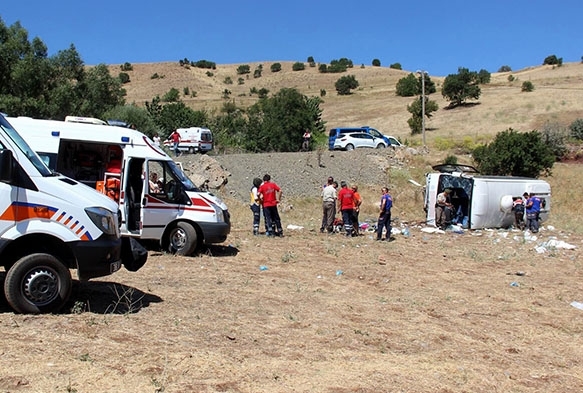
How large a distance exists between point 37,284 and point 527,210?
A: 56.6 ft

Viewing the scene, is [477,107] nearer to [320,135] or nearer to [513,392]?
[320,135]

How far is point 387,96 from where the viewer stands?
8106 cm

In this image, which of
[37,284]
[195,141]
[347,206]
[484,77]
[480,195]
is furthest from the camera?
[484,77]

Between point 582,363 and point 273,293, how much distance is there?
4.39 metres

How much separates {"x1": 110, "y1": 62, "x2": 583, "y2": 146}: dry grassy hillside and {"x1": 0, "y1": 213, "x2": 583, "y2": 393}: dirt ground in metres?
37.8

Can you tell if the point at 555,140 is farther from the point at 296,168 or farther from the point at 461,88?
the point at 461,88

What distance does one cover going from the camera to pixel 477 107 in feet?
215

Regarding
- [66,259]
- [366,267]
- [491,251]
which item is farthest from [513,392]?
[491,251]

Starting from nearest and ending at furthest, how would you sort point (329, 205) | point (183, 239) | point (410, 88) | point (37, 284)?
point (37, 284), point (183, 239), point (329, 205), point (410, 88)

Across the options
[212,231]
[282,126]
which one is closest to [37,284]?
[212,231]

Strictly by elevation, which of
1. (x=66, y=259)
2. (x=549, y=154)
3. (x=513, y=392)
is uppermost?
(x=549, y=154)

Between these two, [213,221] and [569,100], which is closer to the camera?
[213,221]

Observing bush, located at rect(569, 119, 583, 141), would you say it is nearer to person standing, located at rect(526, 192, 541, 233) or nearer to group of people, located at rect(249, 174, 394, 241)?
person standing, located at rect(526, 192, 541, 233)

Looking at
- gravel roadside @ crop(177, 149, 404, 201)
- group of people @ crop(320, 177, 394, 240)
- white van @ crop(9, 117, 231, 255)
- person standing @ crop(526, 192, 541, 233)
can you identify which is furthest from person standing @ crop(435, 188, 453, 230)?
white van @ crop(9, 117, 231, 255)
